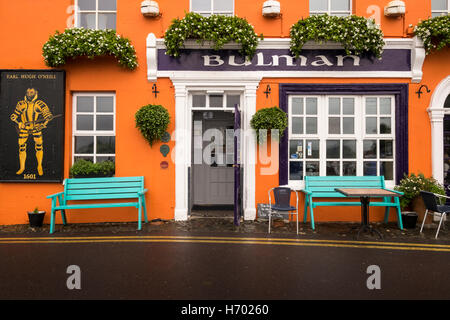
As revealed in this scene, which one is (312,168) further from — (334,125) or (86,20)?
(86,20)

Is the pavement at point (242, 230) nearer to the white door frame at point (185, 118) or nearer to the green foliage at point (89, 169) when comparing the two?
the white door frame at point (185, 118)

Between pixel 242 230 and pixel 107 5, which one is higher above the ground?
pixel 107 5

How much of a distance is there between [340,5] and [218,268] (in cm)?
676

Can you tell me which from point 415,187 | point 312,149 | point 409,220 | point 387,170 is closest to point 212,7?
point 312,149

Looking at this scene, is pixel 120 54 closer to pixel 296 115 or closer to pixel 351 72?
Result: pixel 296 115

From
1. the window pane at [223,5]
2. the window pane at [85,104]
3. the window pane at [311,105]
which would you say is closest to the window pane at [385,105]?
the window pane at [311,105]

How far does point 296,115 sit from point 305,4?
256cm

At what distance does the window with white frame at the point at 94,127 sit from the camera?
709cm

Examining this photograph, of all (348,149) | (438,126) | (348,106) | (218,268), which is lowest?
(218,268)

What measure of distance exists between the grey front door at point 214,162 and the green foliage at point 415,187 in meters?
4.27

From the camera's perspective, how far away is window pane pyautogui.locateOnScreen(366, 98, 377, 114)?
23.2ft

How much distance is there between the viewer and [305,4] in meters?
6.94

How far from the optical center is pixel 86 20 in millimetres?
7117

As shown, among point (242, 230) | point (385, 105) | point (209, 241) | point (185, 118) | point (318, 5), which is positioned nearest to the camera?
point (209, 241)
